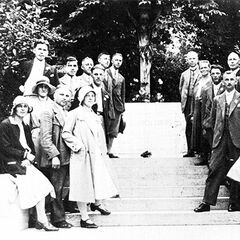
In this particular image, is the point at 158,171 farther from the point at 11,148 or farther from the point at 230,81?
the point at 11,148

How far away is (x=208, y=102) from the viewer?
8672 millimetres

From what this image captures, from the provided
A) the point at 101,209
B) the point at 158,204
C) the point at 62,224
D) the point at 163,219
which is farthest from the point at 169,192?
the point at 62,224

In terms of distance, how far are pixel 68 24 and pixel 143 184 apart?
9.11m

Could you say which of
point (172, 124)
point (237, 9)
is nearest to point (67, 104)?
point (172, 124)

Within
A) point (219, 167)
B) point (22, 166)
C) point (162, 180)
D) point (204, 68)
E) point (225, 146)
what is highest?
point (204, 68)

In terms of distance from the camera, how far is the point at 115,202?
25.3 feet

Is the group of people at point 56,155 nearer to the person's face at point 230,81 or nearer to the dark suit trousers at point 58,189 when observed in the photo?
the dark suit trousers at point 58,189

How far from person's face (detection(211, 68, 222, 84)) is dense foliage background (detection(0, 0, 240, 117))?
6442mm

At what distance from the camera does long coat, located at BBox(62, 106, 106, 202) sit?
6.89 metres

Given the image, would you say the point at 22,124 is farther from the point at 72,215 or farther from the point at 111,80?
the point at 111,80

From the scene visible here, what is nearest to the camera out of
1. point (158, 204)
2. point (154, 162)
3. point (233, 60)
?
point (158, 204)

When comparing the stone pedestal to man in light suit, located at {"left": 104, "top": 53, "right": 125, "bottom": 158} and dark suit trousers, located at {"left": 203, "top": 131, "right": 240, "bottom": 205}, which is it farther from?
man in light suit, located at {"left": 104, "top": 53, "right": 125, "bottom": 158}

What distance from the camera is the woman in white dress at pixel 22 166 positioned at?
6621 mm

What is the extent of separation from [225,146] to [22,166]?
2.72 metres
